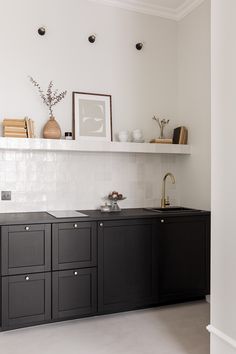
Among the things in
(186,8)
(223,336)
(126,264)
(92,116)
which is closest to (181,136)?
(92,116)

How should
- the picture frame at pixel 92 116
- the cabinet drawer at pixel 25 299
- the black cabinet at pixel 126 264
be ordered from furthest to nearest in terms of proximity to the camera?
the picture frame at pixel 92 116, the black cabinet at pixel 126 264, the cabinet drawer at pixel 25 299

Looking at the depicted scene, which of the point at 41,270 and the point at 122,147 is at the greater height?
the point at 122,147

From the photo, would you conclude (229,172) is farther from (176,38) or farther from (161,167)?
(176,38)

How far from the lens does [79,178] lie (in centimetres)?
366

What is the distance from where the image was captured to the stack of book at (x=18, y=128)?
10.6 ft

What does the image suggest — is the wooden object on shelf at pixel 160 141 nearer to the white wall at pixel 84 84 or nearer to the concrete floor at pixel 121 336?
the white wall at pixel 84 84

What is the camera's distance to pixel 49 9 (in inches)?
140

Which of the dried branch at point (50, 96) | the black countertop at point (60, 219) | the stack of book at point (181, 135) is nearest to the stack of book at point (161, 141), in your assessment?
the stack of book at point (181, 135)

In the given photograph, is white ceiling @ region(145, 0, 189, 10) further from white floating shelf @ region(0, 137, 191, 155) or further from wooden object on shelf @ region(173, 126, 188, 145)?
white floating shelf @ region(0, 137, 191, 155)

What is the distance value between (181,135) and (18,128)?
1737 mm

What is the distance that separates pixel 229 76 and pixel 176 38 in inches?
88.7

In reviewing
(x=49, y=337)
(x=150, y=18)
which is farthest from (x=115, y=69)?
(x=49, y=337)

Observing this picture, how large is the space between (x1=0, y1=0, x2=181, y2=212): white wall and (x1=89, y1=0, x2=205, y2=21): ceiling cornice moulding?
0.06 meters

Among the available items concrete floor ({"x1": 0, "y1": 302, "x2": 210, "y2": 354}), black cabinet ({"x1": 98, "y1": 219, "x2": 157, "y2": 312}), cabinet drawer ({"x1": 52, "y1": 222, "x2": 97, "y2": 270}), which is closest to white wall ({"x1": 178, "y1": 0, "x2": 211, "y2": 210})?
black cabinet ({"x1": 98, "y1": 219, "x2": 157, "y2": 312})
